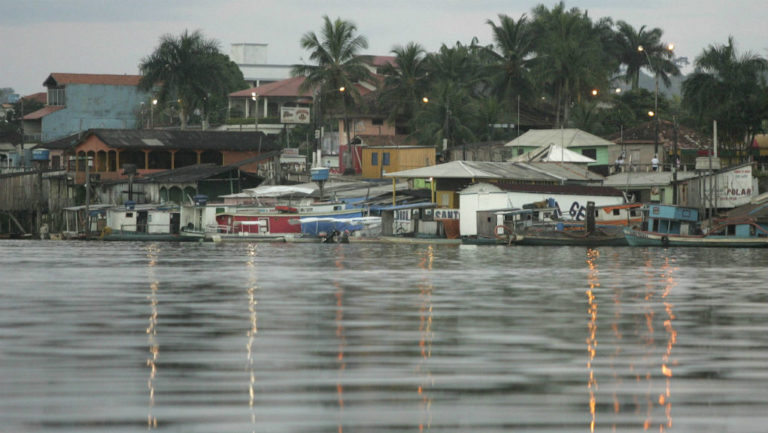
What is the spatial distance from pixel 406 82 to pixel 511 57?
9.22 metres

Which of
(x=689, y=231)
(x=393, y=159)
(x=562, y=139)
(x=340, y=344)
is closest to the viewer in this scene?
(x=340, y=344)

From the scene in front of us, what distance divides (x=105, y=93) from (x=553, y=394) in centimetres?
11931

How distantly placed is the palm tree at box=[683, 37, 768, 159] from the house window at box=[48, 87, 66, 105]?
73280 mm

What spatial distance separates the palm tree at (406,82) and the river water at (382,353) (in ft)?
224

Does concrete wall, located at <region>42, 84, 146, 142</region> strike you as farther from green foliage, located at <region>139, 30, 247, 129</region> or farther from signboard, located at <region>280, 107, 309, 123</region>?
signboard, located at <region>280, 107, 309, 123</region>

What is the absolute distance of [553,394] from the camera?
13641 mm

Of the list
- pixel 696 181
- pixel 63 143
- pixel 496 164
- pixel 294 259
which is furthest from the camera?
pixel 63 143

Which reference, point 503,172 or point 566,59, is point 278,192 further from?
point 566,59

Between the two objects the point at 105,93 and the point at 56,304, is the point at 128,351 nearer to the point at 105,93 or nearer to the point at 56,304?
the point at 56,304

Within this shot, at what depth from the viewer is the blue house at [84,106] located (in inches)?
4867

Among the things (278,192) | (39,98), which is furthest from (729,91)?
(39,98)

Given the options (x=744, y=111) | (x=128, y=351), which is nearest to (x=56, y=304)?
(x=128, y=351)

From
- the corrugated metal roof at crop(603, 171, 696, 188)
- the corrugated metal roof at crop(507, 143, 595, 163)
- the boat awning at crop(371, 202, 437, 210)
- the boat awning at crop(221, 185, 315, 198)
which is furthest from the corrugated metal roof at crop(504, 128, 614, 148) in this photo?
the boat awning at crop(371, 202, 437, 210)

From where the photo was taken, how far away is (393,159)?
286 ft
